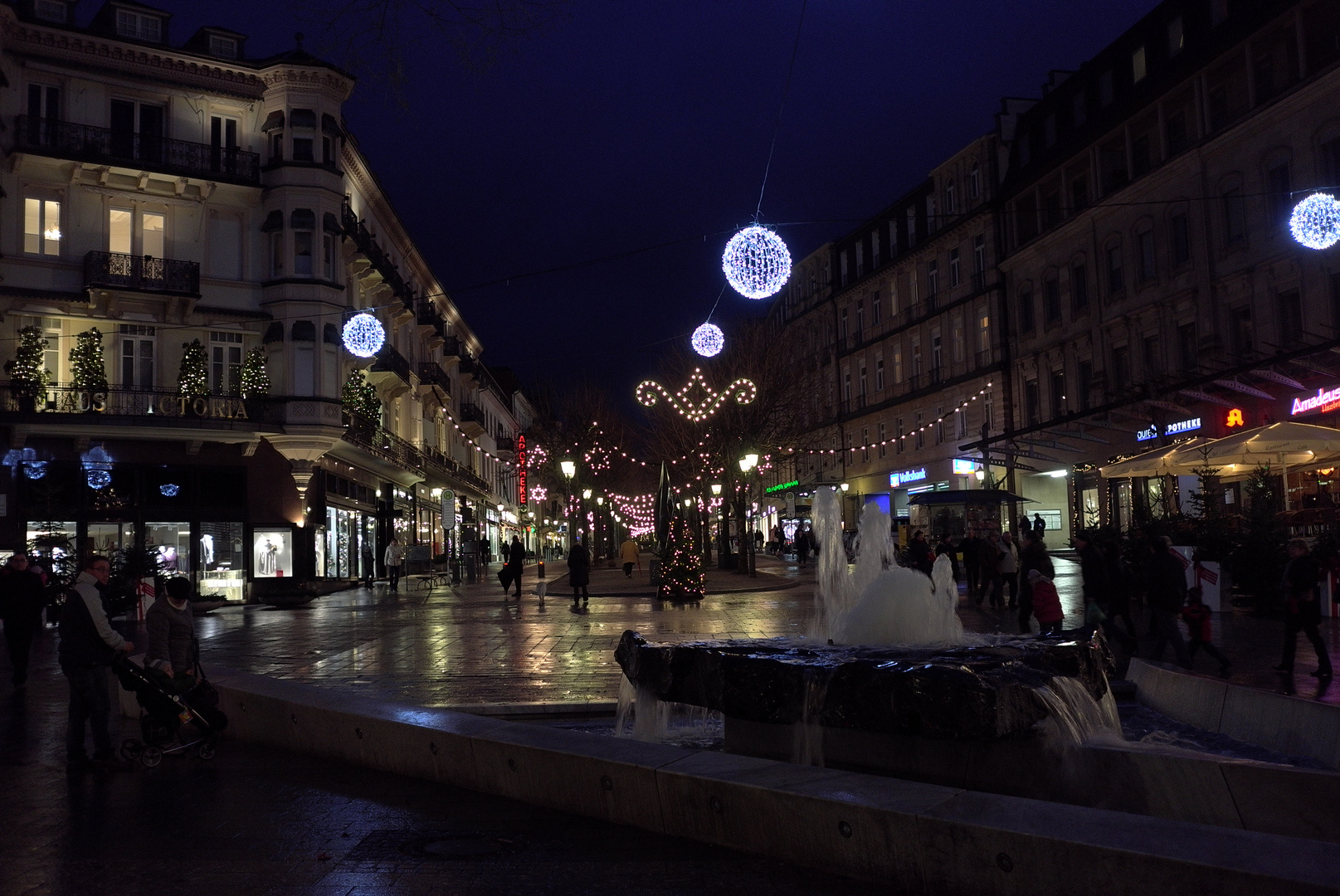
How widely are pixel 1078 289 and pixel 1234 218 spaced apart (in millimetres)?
9652

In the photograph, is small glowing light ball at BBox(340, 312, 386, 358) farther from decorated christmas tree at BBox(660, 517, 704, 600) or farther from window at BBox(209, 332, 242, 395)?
decorated christmas tree at BBox(660, 517, 704, 600)

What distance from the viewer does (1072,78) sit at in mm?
42312

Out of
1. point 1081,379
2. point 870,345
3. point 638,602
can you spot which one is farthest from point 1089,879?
point 870,345

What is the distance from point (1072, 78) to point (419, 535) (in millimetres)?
35089

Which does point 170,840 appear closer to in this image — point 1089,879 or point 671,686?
point 671,686

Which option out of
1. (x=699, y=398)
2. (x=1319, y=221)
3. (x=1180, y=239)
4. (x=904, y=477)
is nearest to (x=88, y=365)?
(x=699, y=398)

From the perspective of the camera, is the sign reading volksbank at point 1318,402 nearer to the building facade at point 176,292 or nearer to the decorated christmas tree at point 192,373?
the building facade at point 176,292

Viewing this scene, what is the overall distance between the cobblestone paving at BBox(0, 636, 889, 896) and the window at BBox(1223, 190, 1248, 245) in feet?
104

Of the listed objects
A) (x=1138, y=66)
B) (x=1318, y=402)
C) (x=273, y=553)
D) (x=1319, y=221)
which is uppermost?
(x=1138, y=66)

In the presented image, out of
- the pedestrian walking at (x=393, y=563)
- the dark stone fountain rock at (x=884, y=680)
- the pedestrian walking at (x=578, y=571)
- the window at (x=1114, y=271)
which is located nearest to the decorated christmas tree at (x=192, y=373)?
the pedestrian walking at (x=393, y=563)

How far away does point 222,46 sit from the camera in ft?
116

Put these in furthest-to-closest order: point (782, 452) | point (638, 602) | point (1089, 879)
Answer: point (782, 452), point (638, 602), point (1089, 879)

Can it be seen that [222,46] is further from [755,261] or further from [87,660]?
[87,660]

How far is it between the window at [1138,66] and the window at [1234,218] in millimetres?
6678
